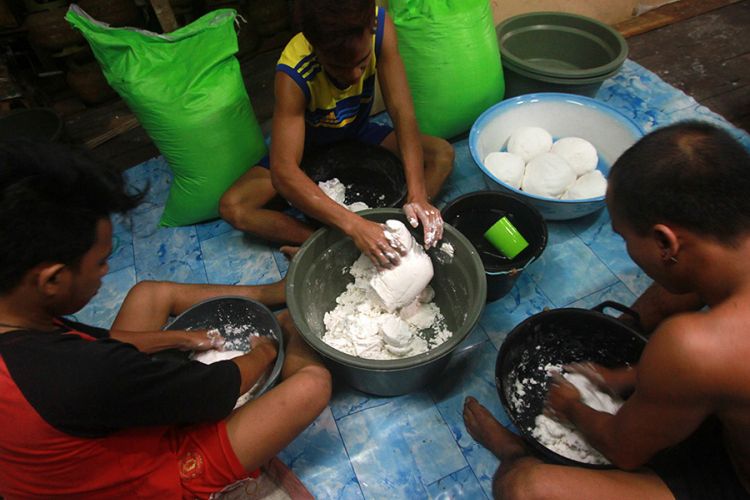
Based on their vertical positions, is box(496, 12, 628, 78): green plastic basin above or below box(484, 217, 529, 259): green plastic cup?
above

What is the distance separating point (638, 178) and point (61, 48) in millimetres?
2806

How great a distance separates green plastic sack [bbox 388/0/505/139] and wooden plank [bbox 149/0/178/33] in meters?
0.88

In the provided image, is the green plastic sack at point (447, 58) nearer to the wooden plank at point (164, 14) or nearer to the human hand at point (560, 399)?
the wooden plank at point (164, 14)

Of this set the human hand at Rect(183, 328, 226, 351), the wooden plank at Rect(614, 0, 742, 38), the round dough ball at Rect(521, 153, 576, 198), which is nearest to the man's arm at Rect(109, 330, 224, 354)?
the human hand at Rect(183, 328, 226, 351)

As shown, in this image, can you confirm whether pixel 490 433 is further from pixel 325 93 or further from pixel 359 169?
pixel 325 93

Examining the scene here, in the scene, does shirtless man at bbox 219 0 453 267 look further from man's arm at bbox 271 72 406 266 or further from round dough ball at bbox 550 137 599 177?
round dough ball at bbox 550 137 599 177

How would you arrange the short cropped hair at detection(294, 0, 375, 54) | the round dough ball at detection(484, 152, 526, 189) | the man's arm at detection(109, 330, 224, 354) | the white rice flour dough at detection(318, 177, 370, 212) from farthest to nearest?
the round dough ball at detection(484, 152, 526, 189) → the white rice flour dough at detection(318, 177, 370, 212) → the man's arm at detection(109, 330, 224, 354) → the short cropped hair at detection(294, 0, 375, 54)

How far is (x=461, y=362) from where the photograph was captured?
1.46 metres

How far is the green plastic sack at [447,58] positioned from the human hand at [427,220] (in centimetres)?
81

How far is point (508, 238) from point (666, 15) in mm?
2177

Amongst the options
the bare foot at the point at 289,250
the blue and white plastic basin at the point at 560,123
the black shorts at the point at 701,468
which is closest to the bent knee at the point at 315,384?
the bare foot at the point at 289,250

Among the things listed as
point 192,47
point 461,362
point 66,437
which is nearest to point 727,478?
point 461,362

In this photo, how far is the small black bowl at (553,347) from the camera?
122 centimetres

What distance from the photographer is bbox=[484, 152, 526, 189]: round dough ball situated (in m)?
1.77
